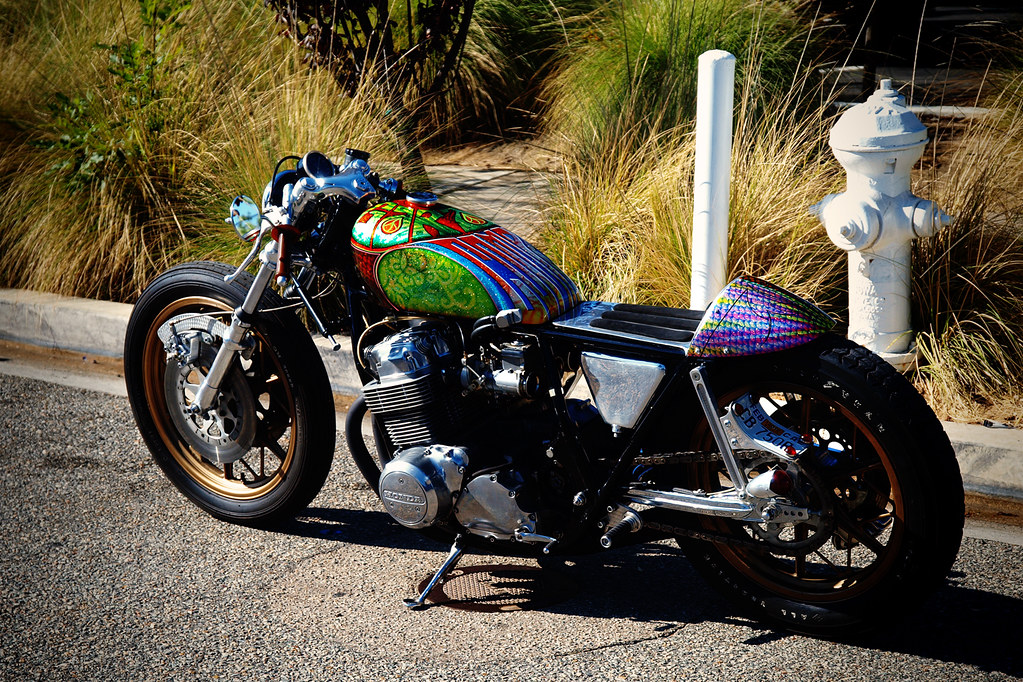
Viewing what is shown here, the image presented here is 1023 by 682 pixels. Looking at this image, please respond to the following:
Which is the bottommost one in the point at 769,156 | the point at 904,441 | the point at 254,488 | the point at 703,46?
the point at 254,488

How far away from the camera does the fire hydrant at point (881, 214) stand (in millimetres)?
4055

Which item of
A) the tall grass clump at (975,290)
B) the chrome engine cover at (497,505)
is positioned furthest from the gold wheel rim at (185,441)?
the tall grass clump at (975,290)

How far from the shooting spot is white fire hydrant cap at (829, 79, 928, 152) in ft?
13.2

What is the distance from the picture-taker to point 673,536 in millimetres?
2979

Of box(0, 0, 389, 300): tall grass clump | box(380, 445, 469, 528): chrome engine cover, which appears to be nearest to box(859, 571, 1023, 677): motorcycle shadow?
box(380, 445, 469, 528): chrome engine cover

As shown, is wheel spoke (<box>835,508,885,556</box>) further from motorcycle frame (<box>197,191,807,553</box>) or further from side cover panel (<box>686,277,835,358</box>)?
side cover panel (<box>686,277,835,358</box>)

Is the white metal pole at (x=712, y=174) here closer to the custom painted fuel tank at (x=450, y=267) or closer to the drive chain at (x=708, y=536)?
the custom painted fuel tank at (x=450, y=267)

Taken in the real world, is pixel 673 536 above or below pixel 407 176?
below

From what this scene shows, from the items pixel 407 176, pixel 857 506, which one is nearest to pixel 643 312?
pixel 857 506

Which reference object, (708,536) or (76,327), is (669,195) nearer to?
(708,536)

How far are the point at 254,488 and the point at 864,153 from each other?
2663 millimetres

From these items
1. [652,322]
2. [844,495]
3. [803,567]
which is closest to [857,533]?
[844,495]

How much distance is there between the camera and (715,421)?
9.09 ft

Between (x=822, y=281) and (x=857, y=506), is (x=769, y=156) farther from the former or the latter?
(x=857, y=506)
